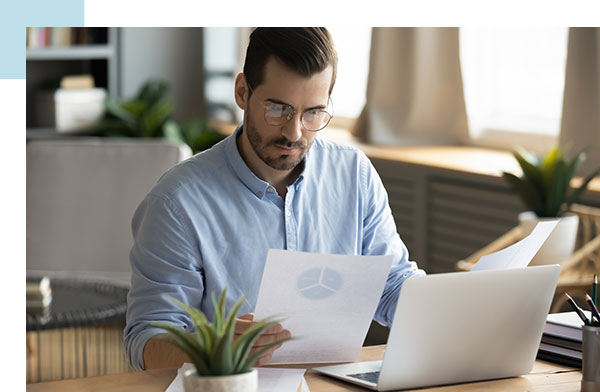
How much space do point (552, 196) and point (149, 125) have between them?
287 centimetres

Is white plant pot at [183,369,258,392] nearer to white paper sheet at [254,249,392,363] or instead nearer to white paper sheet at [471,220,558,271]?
white paper sheet at [254,249,392,363]

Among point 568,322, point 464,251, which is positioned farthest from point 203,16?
point 464,251

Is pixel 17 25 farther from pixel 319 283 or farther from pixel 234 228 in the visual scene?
pixel 234 228

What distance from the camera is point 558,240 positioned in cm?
301

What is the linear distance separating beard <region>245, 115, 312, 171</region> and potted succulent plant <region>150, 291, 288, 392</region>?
2.13 ft

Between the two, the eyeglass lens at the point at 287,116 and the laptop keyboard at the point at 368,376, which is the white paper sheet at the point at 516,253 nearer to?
the laptop keyboard at the point at 368,376

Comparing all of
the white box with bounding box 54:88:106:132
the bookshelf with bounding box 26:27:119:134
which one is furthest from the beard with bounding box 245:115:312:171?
the white box with bounding box 54:88:106:132

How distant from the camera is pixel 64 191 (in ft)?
11.9

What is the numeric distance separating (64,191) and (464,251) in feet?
5.62

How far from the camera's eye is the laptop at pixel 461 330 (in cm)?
136

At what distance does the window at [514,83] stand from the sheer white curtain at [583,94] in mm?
367

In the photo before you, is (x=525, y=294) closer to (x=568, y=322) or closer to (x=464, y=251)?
(x=568, y=322)

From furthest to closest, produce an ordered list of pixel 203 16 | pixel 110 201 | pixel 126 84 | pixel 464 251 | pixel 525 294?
pixel 126 84, pixel 464 251, pixel 110 201, pixel 525 294, pixel 203 16

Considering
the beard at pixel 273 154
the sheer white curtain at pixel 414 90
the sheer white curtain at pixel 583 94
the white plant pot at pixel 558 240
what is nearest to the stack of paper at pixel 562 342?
the beard at pixel 273 154
